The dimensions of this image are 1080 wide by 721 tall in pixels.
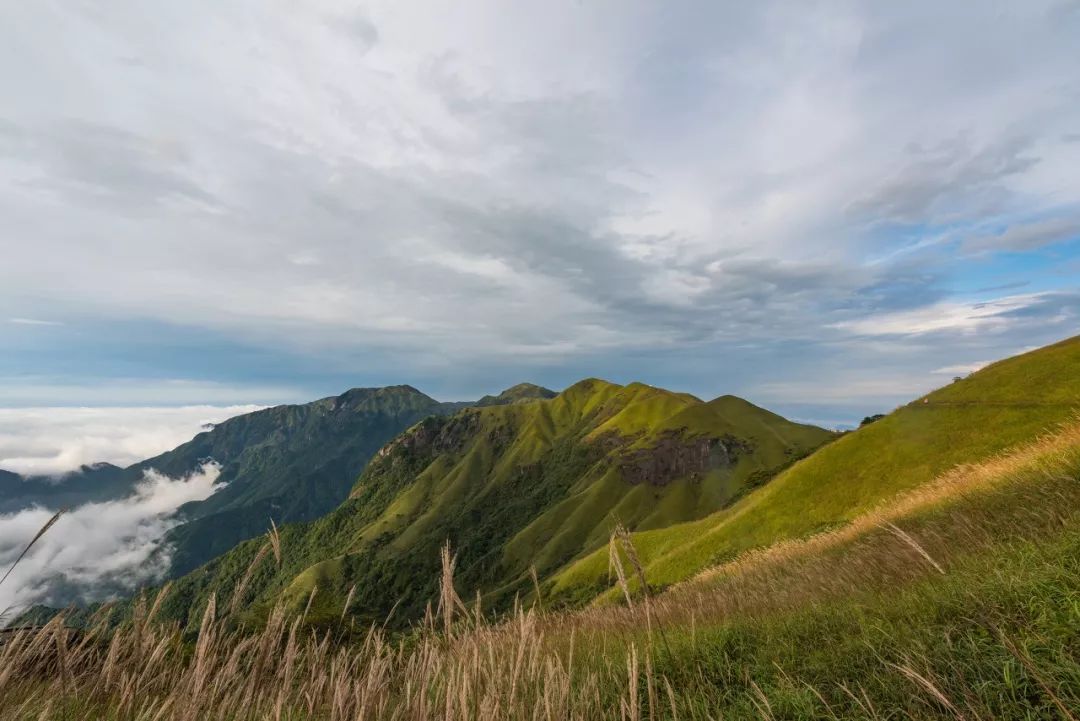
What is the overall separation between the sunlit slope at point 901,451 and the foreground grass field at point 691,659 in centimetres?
3200

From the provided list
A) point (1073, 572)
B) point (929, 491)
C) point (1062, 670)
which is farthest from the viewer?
point (929, 491)

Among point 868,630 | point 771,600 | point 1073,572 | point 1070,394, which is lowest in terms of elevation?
point 771,600

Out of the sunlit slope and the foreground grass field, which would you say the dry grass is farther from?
the sunlit slope

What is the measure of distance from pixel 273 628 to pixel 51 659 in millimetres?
4549

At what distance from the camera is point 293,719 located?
6.16m

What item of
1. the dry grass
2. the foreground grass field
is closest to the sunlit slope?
the dry grass

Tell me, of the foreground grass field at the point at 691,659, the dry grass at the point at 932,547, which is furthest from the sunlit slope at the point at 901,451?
the foreground grass field at the point at 691,659

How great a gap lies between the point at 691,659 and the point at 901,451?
4645 centimetres

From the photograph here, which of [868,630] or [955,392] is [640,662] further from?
[955,392]

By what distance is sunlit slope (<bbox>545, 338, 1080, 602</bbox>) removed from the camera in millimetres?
38312

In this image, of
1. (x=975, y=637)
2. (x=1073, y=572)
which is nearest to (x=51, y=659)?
(x=975, y=637)

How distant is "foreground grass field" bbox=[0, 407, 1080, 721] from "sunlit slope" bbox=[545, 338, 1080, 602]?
3200 centimetres

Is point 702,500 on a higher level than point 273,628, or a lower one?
lower

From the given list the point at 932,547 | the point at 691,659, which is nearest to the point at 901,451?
the point at 932,547
